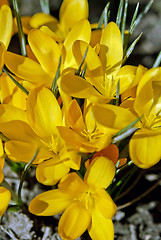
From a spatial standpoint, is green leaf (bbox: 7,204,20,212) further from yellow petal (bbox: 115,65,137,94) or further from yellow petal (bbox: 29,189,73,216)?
yellow petal (bbox: 115,65,137,94)

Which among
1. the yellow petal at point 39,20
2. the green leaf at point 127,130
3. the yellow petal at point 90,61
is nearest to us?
the green leaf at point 127,130

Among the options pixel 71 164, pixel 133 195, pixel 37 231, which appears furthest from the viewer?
pixel 133 195

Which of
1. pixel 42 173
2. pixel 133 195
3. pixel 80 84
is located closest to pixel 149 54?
pixel 133 195

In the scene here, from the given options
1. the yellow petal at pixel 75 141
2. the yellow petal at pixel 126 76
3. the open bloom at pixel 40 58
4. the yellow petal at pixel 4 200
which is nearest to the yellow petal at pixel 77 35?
the open bloom at pixel 40 58

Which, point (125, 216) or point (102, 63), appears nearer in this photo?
point (102, 63)

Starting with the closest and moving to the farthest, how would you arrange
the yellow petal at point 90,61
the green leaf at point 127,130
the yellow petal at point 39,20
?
the green leaf at point 127,130 < the yellow petal at point 90,61 < the yellow petal at point 39,20

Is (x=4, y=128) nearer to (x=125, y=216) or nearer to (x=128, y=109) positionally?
(x=128, y=109)

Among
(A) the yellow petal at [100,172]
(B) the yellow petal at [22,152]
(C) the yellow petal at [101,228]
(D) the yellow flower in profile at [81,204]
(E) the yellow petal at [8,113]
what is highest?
(E) the yellow petal at [8,113]

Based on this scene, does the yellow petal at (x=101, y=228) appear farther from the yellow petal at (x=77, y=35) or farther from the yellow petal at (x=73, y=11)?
the yellow petal at (x=73, y=11)
